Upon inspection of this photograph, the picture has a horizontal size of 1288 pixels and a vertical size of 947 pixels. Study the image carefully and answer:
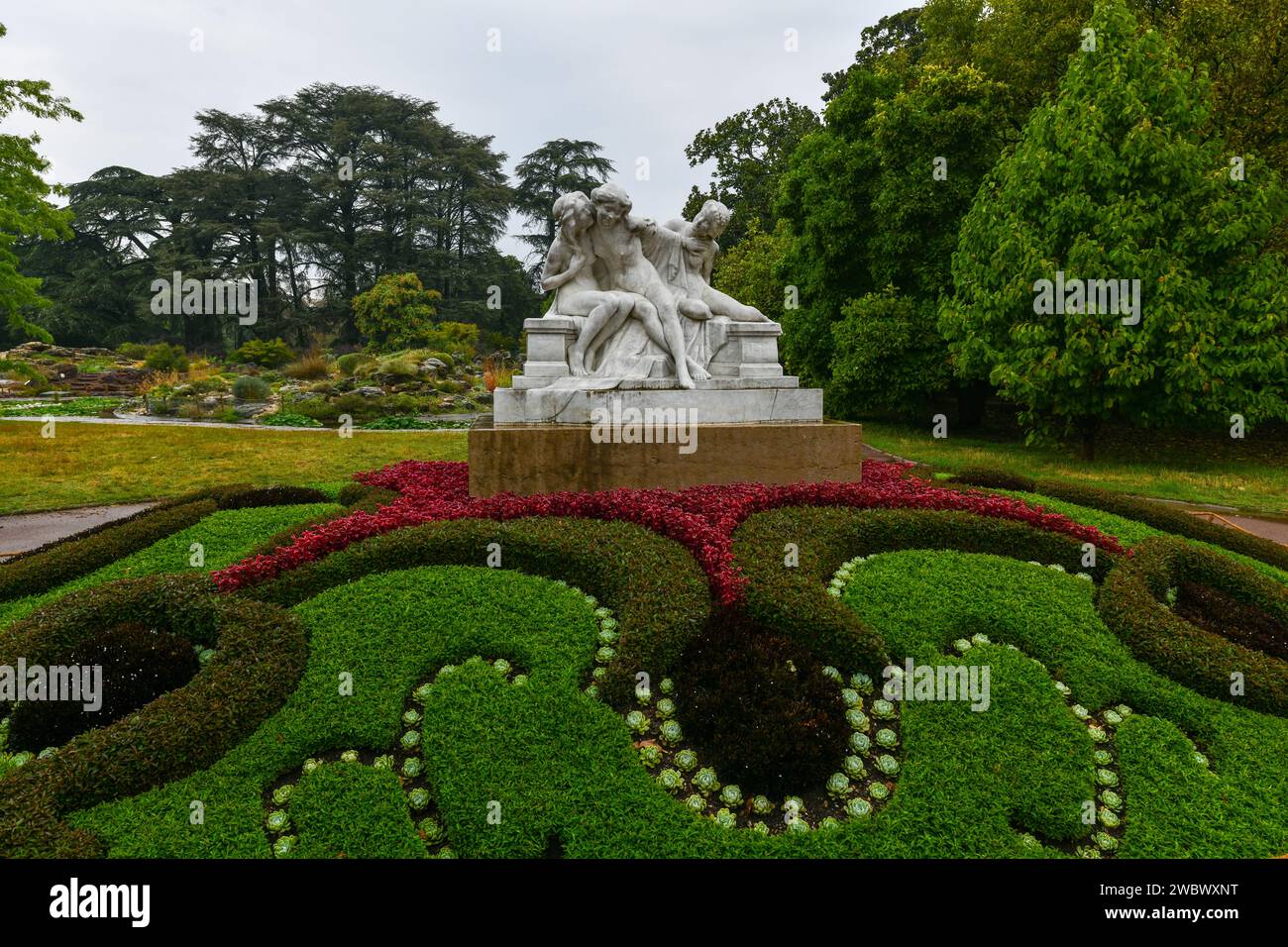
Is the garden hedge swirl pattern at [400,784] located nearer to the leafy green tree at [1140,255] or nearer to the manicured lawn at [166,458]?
the manicured lawn at [166,458]

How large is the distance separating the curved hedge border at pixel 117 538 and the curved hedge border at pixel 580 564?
203 cm

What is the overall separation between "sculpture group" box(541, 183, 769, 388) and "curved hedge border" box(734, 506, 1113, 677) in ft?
7.55

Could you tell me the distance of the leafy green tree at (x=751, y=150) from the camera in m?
27.9

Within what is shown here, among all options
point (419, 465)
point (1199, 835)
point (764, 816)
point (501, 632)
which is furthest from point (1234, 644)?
point (419, 465)

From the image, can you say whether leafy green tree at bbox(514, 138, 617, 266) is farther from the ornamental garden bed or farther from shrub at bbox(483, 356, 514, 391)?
the ornamental garden bed

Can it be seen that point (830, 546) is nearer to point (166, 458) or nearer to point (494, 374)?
point (166, 458)

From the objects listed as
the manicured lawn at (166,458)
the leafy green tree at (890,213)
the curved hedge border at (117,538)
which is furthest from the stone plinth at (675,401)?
the leafy green tree at (890,213)

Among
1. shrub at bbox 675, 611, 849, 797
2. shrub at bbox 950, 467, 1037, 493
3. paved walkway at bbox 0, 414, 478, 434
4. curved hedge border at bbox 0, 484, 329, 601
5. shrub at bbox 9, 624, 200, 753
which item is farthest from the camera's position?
paved walkway at bbox 0, 414, 478, 434

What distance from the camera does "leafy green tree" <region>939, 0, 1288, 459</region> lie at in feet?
35.3

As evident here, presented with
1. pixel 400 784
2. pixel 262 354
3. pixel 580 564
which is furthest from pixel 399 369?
pixel 400 784

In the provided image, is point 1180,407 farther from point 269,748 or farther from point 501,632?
point 269,748

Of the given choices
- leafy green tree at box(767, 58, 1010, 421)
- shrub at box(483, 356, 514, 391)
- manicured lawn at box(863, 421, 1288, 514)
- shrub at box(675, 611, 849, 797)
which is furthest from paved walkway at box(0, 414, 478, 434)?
shrub at box(675, 611, 849, 797)

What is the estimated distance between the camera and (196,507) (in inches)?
266

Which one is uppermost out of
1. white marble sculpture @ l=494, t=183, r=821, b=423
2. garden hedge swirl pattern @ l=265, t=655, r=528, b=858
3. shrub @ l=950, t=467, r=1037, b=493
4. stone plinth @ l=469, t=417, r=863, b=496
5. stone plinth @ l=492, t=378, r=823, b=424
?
white marble sculpture @ l=494, t=183, r=821, b=423
